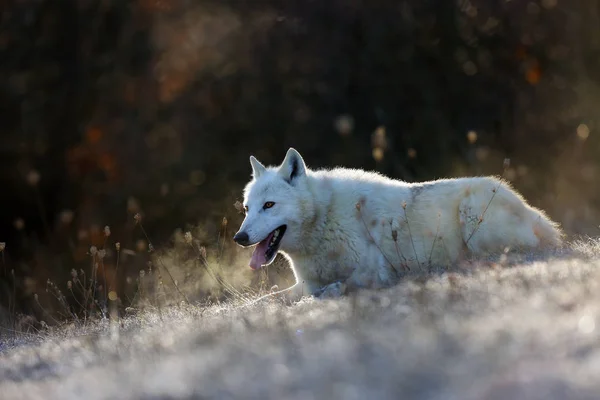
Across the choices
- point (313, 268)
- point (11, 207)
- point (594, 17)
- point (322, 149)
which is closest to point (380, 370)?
point (313, 268)

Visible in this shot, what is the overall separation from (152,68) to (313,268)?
877 cm

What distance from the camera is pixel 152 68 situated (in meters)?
14.2

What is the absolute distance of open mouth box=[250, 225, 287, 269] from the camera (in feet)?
20.8

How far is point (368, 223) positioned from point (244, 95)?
8.20 metres

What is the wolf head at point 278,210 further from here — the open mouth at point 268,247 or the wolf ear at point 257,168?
the wolf ear at point 257,168

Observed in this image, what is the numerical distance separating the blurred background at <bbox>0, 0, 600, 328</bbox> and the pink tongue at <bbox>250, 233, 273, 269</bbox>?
21.8ft

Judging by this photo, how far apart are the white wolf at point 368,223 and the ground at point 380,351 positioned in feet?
4.76

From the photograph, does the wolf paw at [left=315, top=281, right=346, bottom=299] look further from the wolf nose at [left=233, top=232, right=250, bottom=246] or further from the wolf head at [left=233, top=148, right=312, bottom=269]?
the wolf nose at [left=233, top=232, right=250, bottom=246]

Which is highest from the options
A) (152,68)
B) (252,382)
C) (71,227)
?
(152,68)

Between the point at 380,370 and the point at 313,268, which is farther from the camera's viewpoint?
the point at 313,268

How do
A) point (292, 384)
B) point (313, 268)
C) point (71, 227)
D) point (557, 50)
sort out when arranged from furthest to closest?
1. point (557, 50)
2. point (71, 227)
3. point (313, 268)
4. point (292, 384)

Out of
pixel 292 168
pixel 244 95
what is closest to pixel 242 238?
pixel 292 168

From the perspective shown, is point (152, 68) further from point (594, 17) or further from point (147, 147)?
point (594, 17)

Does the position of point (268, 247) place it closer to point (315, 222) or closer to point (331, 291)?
point (315, 222)
